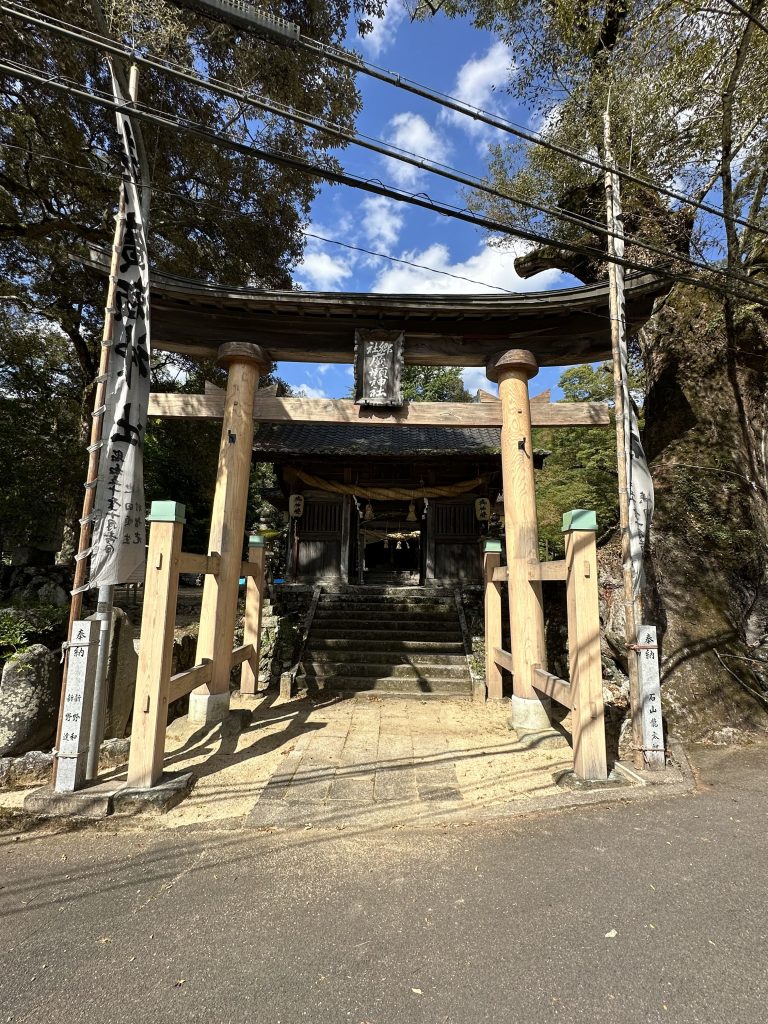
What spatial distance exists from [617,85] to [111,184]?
9.45 meters

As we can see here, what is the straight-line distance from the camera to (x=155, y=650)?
3.86 metres

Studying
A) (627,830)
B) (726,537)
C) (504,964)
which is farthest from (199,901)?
(726,537)

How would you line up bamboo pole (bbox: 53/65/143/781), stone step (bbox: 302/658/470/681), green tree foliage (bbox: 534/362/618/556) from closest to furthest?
bamboo pole (bbox: 53/65/143/781) → stone step (bbox: 302/658/470/681) → green tree foliage (bbox: 534/362/618/556)

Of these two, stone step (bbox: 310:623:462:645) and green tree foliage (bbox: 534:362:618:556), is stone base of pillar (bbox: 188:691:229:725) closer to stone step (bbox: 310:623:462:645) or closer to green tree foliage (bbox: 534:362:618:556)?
stone step (bbox: 310:623:462:645)

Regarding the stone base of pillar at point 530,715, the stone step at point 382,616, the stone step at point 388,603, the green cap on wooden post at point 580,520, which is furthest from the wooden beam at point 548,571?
the stone step at point 388,603

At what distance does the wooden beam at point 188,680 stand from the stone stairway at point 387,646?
2.63 m

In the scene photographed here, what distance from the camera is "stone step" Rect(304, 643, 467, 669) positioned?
8289 mm

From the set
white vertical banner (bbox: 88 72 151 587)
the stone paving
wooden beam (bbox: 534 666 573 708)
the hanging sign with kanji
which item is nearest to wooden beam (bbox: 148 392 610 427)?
the hanging sign with kanji

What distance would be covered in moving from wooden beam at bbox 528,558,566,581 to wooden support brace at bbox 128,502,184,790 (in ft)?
11.8

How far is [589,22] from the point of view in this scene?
8.26 meters

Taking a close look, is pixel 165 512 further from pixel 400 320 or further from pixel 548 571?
pixel 400 320

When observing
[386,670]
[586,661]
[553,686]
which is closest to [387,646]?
[386,670]

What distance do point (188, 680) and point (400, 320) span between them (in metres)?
5.42

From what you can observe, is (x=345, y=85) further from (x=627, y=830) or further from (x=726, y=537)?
(x=627, y=830)
